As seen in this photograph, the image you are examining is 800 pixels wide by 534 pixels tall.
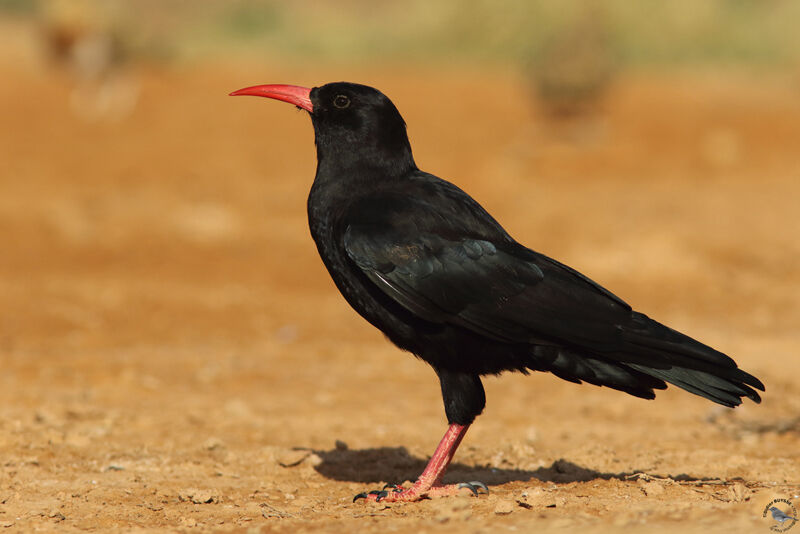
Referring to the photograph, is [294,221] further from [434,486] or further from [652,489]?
[652,489]

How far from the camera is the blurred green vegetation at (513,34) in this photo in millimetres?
32375

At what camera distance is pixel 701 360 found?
14.4 feet

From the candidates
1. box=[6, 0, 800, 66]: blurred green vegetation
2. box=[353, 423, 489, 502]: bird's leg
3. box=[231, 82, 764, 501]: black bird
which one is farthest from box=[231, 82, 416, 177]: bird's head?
box=[6, 0, 800, 66]: blurred green vegetation

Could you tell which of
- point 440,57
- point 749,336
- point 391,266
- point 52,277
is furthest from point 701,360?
point 440,57

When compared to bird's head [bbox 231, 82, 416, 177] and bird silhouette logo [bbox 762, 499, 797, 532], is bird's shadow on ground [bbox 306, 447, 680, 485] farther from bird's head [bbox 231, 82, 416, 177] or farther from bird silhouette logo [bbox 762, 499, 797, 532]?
bird's head [bbox 231, 82, 416, 177]

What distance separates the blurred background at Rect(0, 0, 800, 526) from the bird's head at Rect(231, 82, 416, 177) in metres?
1.63

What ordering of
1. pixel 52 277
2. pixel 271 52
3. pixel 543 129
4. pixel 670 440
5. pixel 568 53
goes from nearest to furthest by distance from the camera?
pixel 670 440
pixel 52 277
pixel 568 53
pixel 543 129
pixel 271 52

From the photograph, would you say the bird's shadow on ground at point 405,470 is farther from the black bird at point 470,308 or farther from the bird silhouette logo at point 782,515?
the bird silhouette logo at point 782,515

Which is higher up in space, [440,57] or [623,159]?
[440,57]

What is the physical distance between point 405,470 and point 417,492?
3.17 feet

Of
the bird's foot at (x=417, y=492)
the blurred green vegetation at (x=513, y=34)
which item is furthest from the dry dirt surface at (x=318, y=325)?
the blurred green vegetation at (x=513, y=34)

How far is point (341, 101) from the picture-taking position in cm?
506

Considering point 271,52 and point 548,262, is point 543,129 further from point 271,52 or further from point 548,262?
point 548,262

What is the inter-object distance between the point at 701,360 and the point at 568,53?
1568cm
